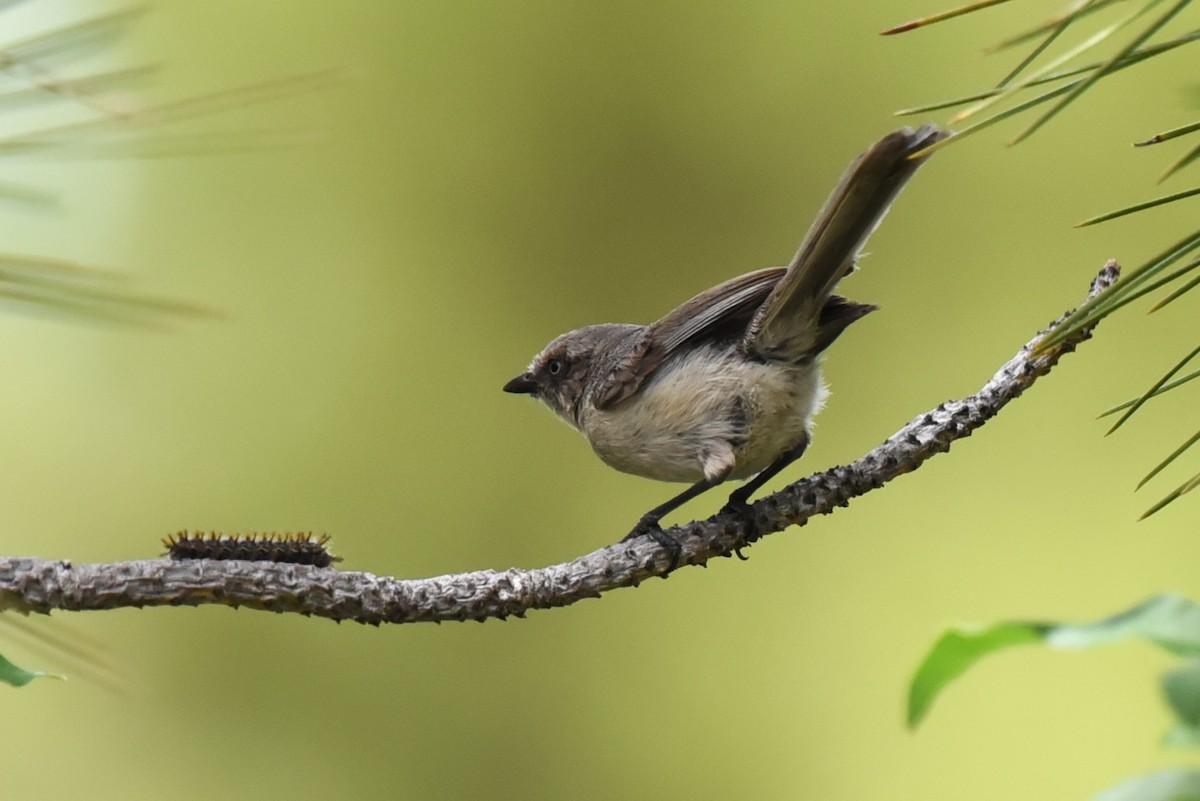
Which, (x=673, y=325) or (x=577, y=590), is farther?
(x=673, y=325)

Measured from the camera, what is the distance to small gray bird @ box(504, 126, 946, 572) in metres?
2.50

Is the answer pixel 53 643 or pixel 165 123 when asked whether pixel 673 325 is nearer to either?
pixel 165 123

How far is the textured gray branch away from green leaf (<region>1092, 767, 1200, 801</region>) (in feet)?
1.87

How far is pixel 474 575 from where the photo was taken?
1.65 m

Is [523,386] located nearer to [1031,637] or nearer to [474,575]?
[474,575]

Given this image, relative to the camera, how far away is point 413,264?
5.15 metres

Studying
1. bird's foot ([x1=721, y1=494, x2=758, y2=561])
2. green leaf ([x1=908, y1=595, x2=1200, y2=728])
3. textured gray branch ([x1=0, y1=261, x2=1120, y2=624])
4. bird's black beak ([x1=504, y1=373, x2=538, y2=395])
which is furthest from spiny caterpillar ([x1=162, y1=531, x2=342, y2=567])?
bird's black beak ([x1=504, y1=373, x2=538, y2=395])

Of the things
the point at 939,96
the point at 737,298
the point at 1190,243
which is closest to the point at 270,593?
the point at 1190,243

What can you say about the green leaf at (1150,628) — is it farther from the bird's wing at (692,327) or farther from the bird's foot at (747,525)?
the bird's wing at (692,327)

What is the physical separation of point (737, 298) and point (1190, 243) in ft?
4.85

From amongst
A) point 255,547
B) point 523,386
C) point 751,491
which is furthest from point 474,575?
point 523,386

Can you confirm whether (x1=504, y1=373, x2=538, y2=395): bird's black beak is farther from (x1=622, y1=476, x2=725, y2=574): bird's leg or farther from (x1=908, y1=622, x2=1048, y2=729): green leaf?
(x1=908, y1=622, x2=1048, y2=729): green leaf

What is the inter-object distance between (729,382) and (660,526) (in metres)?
0.47

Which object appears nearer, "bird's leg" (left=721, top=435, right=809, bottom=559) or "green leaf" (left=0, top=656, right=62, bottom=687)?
"green leaf" (left=0, top=656, right=62, bottom=687)
